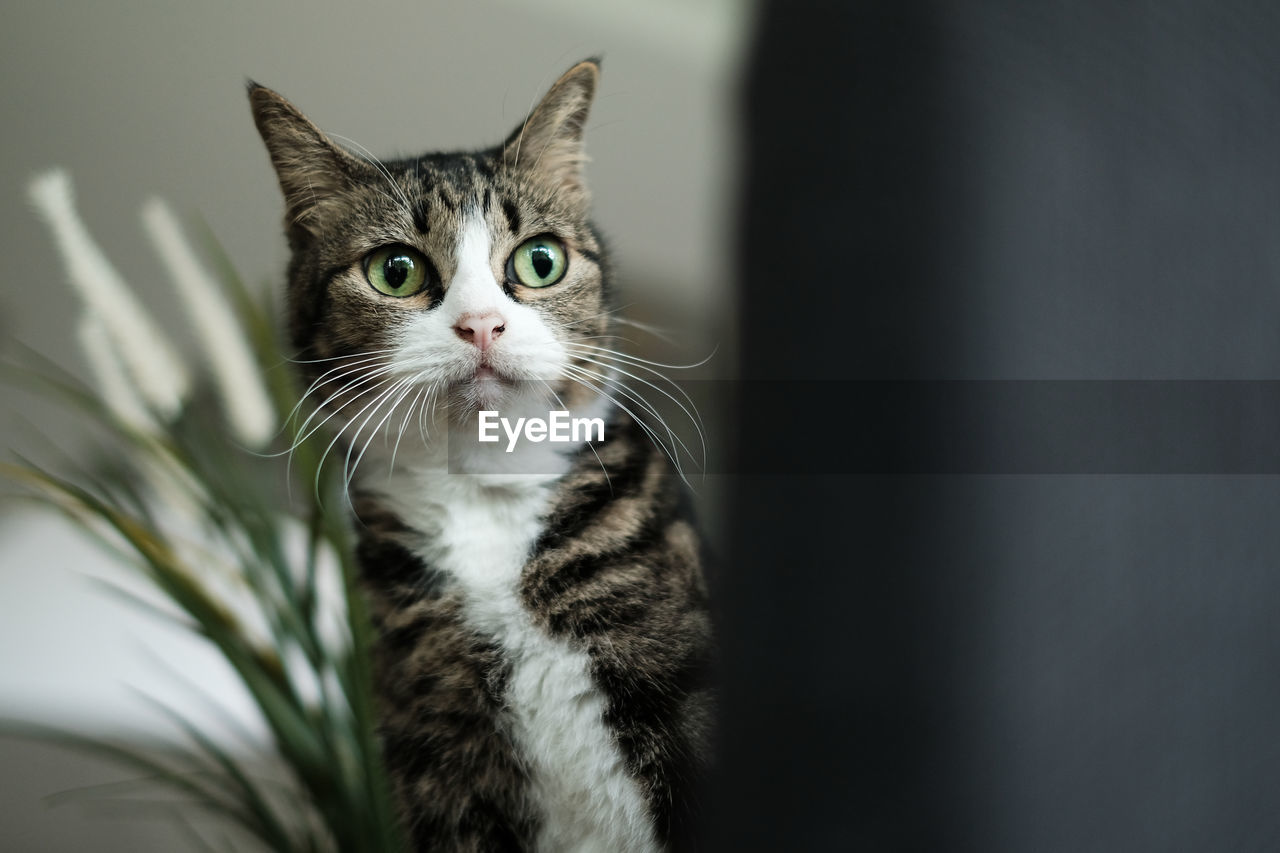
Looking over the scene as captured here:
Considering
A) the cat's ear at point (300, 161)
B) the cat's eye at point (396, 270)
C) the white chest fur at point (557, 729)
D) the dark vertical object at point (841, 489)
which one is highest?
the cat's ear at point (300, 161)

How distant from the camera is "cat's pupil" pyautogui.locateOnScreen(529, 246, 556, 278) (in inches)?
23.0

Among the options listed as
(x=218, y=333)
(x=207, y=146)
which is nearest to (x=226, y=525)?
(x=218, y=333)

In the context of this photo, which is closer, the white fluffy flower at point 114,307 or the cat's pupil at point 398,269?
the cat's pupil at point 398,269

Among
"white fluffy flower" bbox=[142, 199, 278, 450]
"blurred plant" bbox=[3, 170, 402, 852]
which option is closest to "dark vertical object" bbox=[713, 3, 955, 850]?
Answer: "blurred plant" bbox=[3, 170, 402, 852]

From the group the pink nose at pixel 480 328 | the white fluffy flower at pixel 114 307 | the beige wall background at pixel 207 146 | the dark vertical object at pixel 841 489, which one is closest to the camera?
the dark vertical object at pixel 841 489

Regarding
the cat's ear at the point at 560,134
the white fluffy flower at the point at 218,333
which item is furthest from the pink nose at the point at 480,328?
the white fluffy flower at the point at 218,333

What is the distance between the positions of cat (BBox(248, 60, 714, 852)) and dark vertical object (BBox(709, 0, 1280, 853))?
0.31 meters

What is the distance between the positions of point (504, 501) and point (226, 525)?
39 cm

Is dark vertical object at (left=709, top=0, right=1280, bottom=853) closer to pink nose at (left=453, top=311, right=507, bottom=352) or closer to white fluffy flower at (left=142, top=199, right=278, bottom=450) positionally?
pink nose at (left=453, top=311, right=507, bottom=352)

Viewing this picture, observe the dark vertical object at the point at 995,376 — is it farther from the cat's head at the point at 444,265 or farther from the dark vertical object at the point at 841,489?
the cat's head at the point at 444,265

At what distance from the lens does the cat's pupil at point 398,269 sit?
565 mm

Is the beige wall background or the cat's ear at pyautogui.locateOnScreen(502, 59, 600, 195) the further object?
the beige wall background

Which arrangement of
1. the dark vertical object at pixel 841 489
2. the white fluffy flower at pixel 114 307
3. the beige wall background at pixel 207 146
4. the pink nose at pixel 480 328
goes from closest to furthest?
the dark vertical object at pixel 841 489
the pink nose at pixel 480 328
the beige wall background at pixel 207 146
the white fluffy flower at pixel 114 307

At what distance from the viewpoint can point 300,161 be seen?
58 centimetres
